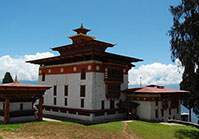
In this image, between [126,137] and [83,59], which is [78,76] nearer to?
[83,59]

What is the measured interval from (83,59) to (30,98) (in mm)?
9303

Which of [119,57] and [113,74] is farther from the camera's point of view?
[119,57]

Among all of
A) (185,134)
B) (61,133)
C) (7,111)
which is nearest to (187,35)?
(185,134)

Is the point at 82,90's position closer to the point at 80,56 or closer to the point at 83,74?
the point at 83,74

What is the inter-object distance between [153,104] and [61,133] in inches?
613

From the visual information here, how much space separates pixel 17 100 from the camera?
25797 mm

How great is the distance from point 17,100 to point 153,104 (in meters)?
19.2

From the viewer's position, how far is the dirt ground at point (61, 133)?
17.9 metres

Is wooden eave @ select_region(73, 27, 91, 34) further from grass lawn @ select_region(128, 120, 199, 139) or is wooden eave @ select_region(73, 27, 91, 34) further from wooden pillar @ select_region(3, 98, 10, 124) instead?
grass lawn @ select_region(128, 120, 199, 139)

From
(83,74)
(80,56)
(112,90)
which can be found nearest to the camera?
(83,74)

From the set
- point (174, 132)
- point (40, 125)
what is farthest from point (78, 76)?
point (174, 132)

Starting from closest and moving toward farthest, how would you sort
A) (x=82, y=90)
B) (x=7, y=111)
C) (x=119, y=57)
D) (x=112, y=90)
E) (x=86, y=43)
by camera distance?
1. (x=7, y=111)
2. (x=82, y=90)
3. (x=112, y=90)
4. (x=86, y=43)
5. (x=119, y=57)

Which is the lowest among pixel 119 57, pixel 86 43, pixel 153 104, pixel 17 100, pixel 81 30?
pixel 153 104

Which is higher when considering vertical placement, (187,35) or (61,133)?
(187,35)
